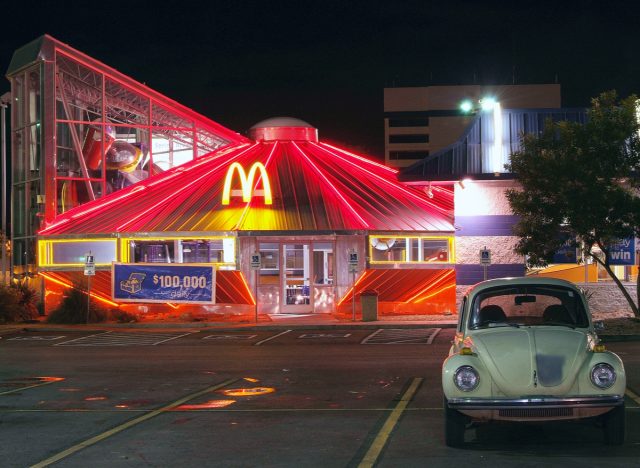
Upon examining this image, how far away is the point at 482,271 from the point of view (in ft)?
110

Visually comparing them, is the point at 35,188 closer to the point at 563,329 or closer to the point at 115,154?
the point at 115,154

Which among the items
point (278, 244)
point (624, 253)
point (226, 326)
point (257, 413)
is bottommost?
point (226, 326)

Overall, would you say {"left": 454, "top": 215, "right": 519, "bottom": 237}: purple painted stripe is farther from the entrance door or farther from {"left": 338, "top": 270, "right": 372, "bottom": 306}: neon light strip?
the entrance door

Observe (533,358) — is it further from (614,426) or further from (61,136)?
(61,136)

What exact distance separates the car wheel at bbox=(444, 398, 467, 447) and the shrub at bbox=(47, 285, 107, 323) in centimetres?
2554

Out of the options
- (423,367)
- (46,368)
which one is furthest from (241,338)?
(423,367)

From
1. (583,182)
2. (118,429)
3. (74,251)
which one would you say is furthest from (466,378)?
(74,251)

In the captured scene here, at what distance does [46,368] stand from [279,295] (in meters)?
17.5

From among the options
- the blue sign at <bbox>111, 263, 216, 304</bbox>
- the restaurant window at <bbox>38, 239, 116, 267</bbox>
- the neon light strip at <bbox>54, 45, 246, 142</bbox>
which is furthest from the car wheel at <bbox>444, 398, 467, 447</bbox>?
the neon light strip at <bbox>54, 45, 246, 142</bbox>

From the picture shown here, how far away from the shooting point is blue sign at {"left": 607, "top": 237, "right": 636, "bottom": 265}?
31438 mm

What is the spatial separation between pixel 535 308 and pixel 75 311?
25521 millimetres

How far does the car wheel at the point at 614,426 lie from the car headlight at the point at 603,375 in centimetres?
30

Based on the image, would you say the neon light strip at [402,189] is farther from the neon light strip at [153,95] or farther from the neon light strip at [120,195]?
the neon light strip at [153,95]

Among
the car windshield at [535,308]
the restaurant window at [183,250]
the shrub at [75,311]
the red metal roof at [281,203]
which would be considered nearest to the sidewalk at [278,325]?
the shrub at [75,311]
